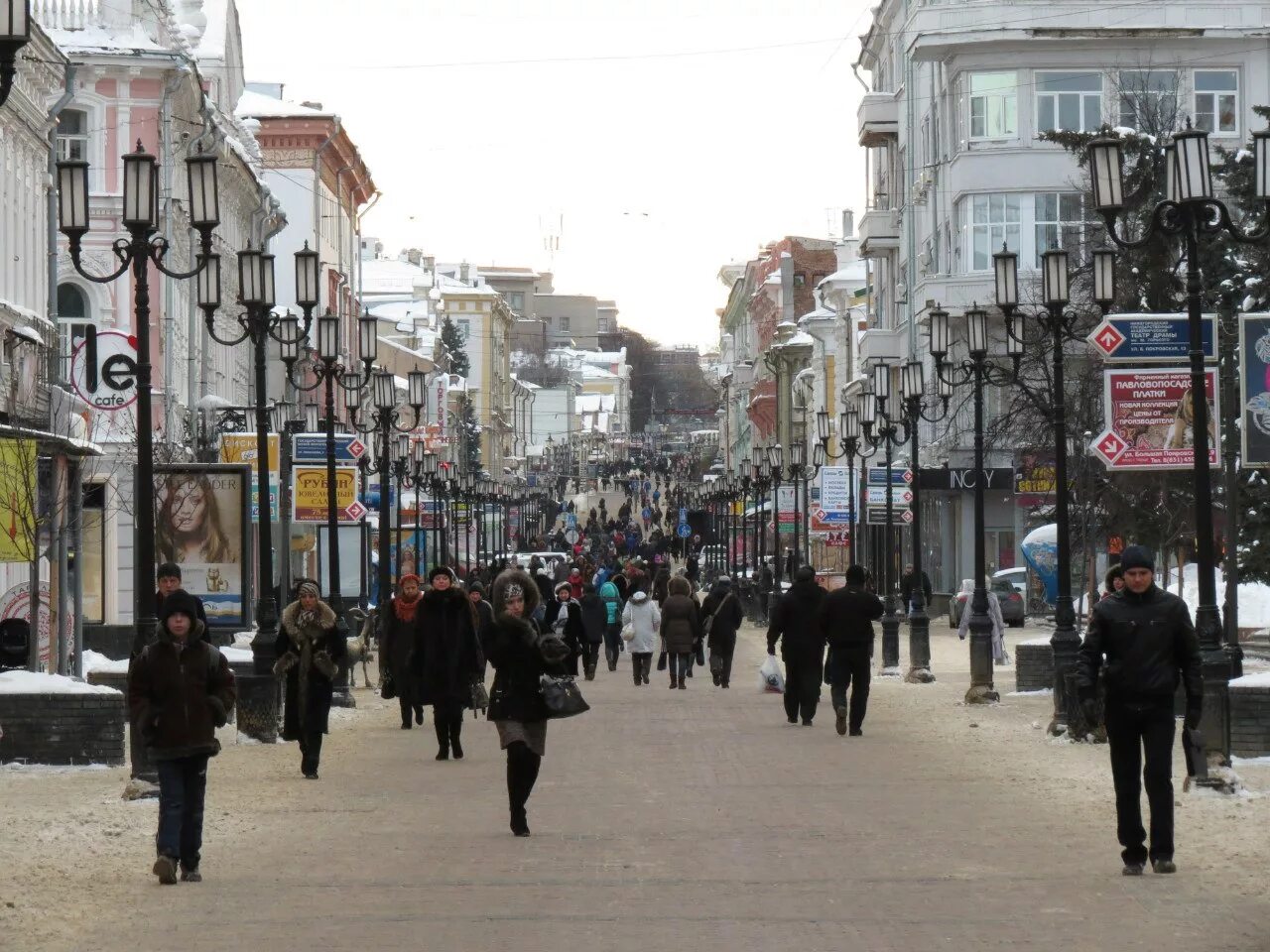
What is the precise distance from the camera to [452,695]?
1988cm

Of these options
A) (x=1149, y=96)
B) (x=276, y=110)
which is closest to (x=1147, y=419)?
(x=1149, y=96)

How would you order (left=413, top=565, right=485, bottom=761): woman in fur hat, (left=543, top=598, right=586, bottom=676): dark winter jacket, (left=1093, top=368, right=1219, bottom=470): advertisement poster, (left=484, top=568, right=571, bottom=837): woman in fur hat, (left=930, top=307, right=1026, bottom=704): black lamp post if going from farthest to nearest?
(left=543, top=598, right=586, bottom=676): dark winter jacket, (left=930, top=307, right=1026, bottom=704): black lamp post, (left=1093, top=368, right=1219, bottom=470): advertisement poster, (left=413, top=565, right=485, bottom=761): woman in fur hat, (left=484, top=568, right=571, bottom=837): woman in fur hat

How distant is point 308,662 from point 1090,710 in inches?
338

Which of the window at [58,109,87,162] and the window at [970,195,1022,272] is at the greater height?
→ the window at [58,109,87,162]

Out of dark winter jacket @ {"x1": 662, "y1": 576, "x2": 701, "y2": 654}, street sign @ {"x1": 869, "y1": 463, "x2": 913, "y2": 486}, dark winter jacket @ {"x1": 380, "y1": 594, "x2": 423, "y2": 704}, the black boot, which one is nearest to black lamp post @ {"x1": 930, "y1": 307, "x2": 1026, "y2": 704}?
dark winter jacket @ {"x1": 662, "y1": 576, "x2": 701, "y2": 654}

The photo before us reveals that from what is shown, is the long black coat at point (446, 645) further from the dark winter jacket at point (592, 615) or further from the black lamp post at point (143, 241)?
the dark winter jacket at point (592, 615)

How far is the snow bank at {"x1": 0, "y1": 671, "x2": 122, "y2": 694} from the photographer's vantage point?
59.8 feet

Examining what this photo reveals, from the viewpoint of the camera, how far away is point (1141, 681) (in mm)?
11625

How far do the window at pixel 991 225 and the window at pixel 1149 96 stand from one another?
3210mm

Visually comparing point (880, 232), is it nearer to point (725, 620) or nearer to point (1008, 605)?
point (1008, 605)

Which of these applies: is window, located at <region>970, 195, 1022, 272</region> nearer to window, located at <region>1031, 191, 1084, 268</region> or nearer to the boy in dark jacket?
window, located at <region>1031, 191, 1084, 268</region>

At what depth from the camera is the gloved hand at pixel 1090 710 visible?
11664 mm

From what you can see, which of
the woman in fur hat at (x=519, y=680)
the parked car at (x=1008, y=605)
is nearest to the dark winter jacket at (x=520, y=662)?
the woman in fur hat at (x=519, y=680)

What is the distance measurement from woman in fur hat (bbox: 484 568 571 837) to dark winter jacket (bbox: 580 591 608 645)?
21.9 metres
